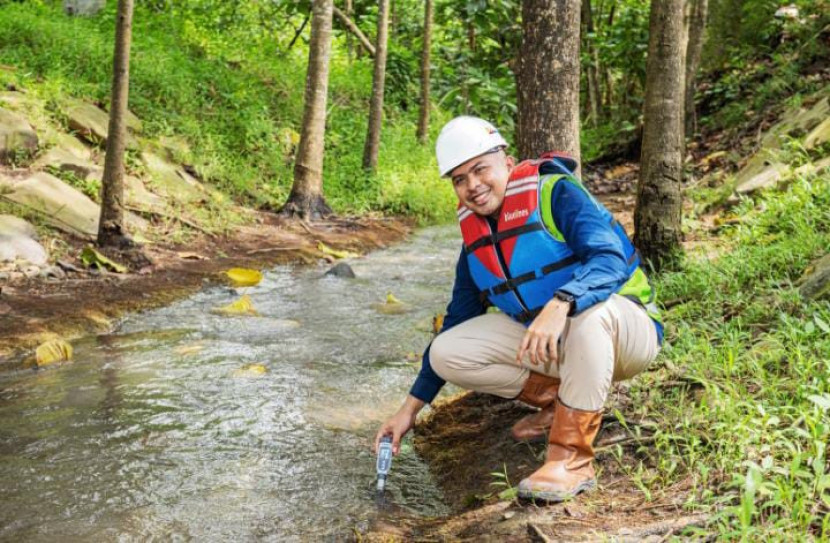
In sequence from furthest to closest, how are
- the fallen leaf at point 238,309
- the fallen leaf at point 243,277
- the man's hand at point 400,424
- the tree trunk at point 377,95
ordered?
the tree trunk at point 377,95 < the fallen leaf at point 243,277 < the fallen leaf at point 238,309 < the man's hand at point 400,424

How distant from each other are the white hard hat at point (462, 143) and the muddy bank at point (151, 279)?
3.53 m

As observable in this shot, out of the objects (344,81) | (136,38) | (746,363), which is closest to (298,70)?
(344,81)

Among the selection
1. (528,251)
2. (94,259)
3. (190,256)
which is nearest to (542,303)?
(528,251)

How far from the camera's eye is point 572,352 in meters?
2.95

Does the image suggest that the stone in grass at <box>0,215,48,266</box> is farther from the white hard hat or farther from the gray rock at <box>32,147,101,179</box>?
the white hard hat

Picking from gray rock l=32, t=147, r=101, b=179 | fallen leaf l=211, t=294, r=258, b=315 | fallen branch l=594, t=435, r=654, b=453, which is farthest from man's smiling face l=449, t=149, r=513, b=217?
gray rock l=32, t=147, r=101, b=179

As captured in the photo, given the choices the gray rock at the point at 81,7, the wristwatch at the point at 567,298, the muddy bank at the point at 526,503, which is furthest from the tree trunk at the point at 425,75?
the wristwatch at the point at 567,298

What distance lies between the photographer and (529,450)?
139 inches

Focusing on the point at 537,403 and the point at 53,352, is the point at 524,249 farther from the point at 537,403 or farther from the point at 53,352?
the point at 53,352

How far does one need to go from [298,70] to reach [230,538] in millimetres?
14536

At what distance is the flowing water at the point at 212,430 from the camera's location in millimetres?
3195

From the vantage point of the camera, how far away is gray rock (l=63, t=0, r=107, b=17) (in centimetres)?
1486

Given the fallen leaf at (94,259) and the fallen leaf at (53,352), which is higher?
the fallen leaf at (94,259)

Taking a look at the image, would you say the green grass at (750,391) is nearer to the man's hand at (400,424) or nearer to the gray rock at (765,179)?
the man's hand at (400,424)
